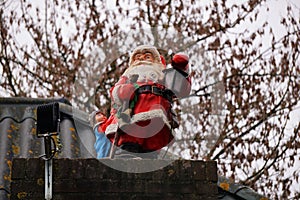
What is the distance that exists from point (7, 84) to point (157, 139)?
6.80 m

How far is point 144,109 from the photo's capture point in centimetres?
398

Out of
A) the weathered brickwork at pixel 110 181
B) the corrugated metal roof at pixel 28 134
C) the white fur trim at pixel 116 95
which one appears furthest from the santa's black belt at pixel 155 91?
the corrugated metal roof at pixel 28 134

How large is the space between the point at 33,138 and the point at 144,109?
3.97 feet

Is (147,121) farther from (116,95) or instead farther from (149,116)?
(116,95)

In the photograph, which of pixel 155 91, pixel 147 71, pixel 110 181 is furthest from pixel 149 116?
pixel 110 181

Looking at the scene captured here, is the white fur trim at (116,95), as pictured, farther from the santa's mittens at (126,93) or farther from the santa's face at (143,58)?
the santa's face at (143,58)

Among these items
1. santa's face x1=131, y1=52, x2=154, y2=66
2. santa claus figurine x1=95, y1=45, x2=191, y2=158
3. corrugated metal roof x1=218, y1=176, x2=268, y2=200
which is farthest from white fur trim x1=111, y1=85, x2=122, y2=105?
corrugated metal roof x1=218, y1=176, x2=268, y2=200

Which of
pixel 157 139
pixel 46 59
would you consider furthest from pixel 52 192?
pixel 46 59

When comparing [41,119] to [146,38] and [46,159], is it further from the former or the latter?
[146,38]

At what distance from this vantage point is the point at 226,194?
14.2 feet

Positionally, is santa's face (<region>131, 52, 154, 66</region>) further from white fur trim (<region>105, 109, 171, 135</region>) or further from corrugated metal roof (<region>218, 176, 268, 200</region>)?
corrugated metal roof (<region>218, 176, 268, 200</region>)

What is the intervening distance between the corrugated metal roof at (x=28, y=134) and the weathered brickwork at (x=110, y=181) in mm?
740

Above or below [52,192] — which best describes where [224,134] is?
above

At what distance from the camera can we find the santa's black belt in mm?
4062
